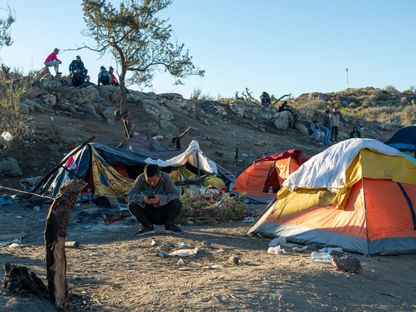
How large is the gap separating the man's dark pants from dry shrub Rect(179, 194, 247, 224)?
1181mm

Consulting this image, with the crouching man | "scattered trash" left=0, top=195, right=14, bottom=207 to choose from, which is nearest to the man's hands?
the crouching man

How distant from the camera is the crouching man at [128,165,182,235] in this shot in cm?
903

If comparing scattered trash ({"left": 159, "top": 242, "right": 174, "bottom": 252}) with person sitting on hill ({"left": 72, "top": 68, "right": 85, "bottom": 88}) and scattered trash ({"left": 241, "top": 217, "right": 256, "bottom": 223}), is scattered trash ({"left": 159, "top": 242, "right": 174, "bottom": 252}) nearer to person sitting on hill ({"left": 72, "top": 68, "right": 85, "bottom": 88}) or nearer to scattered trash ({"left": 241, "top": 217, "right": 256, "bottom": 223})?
scattered trash ({"left": 241, "top": 217, "right": 256, "bottom": 223})

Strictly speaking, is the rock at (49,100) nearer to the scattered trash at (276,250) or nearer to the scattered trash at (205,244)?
the scattered trash at (205,244)

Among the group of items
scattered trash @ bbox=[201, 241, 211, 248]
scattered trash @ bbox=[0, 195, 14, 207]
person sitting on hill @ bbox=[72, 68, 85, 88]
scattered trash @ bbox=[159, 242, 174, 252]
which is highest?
person sitting on hill @ bbox=[72, 68, 85, 88]

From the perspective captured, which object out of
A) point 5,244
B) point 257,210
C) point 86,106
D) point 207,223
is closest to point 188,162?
point 257,210

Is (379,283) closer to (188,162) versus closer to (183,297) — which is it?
(183,297)

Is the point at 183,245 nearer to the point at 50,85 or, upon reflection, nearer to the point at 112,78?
the point at 50,85

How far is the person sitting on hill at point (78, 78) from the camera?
78.6 ft

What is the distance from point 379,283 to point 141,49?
15729 millimetres

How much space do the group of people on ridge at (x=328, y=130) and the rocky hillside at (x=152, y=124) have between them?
1.41 ft

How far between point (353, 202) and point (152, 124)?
630 inches

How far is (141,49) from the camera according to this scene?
67.1 feet

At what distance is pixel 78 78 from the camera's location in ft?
78.9
